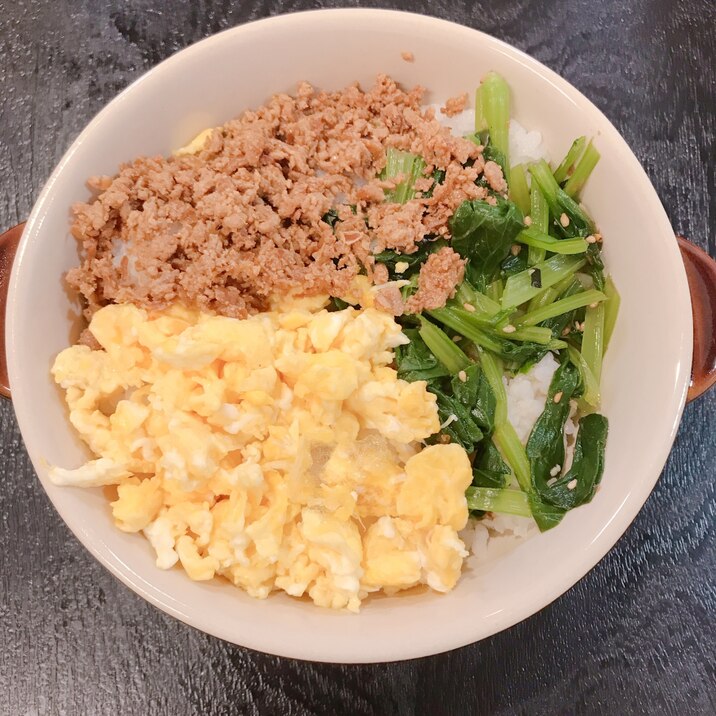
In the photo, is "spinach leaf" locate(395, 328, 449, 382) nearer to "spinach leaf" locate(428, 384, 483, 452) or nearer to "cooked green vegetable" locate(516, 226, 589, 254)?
"spinach leaf" locate(428, 384, 483, 452)

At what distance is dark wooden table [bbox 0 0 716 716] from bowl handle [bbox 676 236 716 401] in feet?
1.39

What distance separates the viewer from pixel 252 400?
1.40 metres

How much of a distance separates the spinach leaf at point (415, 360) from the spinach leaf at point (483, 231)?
0.22 metres

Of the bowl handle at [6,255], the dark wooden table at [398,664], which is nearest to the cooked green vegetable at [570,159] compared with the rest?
the dark wooden table at [398,664]

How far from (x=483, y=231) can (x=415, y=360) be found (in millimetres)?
374

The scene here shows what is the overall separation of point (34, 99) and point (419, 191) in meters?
1.41

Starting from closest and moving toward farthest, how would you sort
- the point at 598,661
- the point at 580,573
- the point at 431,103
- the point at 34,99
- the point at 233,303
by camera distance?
the point at 580,573 → the point at 233,303 → the point at 431,103 → the point at 598,661 → the point at 34,99

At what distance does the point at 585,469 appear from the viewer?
1530 millimetres

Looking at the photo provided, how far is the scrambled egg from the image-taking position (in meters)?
1.40

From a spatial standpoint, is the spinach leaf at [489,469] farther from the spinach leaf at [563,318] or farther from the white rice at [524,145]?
the white rice at [524,145]

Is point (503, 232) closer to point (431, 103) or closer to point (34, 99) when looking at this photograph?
point (431, 103)

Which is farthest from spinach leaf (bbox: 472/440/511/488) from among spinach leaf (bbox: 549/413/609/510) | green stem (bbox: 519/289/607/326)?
green stem (bbox: 519/289/607/326)

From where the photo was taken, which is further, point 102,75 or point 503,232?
point 102,75

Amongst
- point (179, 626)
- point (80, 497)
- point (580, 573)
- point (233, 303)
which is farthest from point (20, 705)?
point (580, 573)
